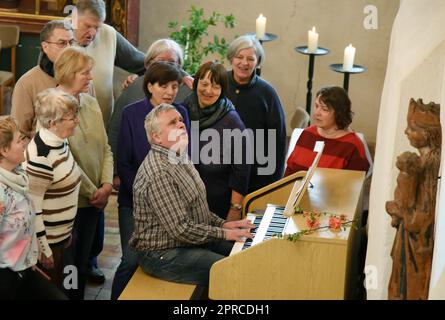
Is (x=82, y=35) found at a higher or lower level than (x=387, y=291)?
higher

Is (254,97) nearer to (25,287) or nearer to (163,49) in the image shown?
(163,49)

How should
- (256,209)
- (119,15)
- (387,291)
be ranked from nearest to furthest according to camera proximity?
(387,291), (256,209), (119,15)

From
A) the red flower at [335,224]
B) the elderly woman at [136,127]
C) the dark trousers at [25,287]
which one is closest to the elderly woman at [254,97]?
the elderly woman at [136,127]

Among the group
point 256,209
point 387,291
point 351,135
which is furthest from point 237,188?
point 387,291

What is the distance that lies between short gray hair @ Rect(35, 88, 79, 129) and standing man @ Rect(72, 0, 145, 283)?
1021 millimetres

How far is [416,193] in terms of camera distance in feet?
9.27

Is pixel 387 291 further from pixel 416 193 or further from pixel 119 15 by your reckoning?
pixel 119 15

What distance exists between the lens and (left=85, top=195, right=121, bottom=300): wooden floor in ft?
17.9

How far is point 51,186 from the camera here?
14.6 feet

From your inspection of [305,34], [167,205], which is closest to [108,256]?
[167,205]

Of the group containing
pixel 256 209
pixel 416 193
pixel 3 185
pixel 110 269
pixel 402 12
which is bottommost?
pixel 110 269

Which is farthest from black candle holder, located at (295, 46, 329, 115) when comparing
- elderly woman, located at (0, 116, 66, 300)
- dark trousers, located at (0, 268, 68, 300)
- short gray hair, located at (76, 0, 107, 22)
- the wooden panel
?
dark trousers, located at (0, 268, 68, 300)

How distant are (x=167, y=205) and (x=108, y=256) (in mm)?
1905

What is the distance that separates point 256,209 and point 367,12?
12.8 feet
